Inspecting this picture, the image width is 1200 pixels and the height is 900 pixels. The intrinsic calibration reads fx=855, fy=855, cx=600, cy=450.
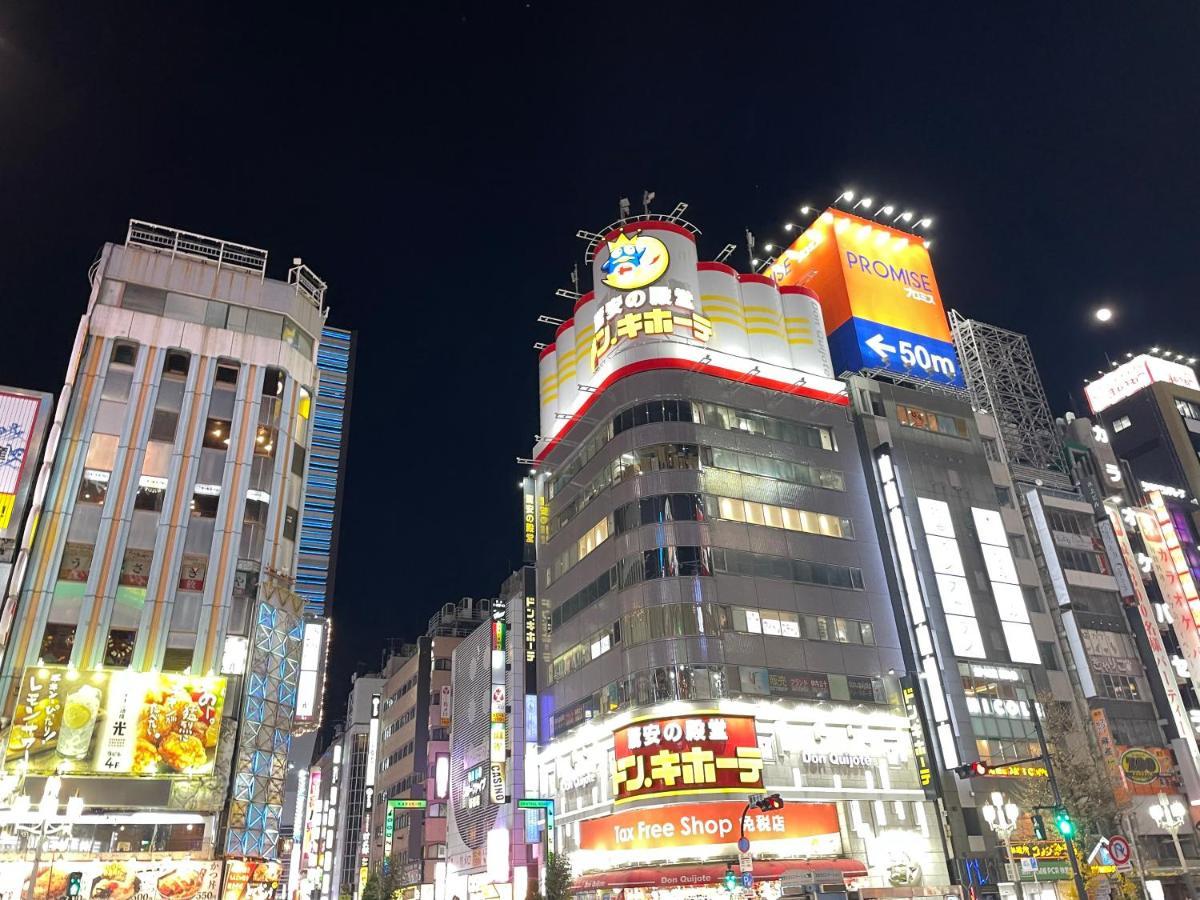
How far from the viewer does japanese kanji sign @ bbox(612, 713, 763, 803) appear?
140 ft

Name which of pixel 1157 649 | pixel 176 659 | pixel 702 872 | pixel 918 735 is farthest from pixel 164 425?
pixel 1157 649

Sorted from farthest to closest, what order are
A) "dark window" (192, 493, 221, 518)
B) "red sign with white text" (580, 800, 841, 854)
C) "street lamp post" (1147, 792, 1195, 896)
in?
1. "street lamp post" (1147, 792, 1195, 896)
2. "dark window" (192, 493, 221, 518)
3. "red sign with white text" (580, 800, 841, 854)

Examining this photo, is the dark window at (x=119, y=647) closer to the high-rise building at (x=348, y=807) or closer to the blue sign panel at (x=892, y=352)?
the blue sign panel at (x=892, y=352)

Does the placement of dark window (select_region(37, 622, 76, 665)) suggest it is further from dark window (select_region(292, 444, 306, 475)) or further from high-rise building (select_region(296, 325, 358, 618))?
high-rise building (select_region(296, 325, 358, 618))

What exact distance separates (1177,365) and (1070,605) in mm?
55963

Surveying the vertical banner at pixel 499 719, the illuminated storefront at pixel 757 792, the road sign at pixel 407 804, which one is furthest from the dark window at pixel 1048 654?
the road sign at pixel 407 804

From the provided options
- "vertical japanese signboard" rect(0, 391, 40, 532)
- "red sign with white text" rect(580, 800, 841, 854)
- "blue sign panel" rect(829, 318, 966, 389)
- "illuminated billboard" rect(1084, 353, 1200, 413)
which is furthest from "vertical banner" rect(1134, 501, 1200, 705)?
"vertical japanese signboard" rect(0, 391, 40, 532)

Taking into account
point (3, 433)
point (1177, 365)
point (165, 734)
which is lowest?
point (165, 734)

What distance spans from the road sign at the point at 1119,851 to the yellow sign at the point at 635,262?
147ft

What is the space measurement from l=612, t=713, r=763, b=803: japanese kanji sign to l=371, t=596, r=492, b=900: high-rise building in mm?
42802

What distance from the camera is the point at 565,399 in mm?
64125

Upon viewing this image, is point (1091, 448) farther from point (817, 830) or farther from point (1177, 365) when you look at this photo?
point (817, 830)

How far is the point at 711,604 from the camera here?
47500mm

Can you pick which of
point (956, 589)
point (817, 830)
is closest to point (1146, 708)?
point (956, 589)
